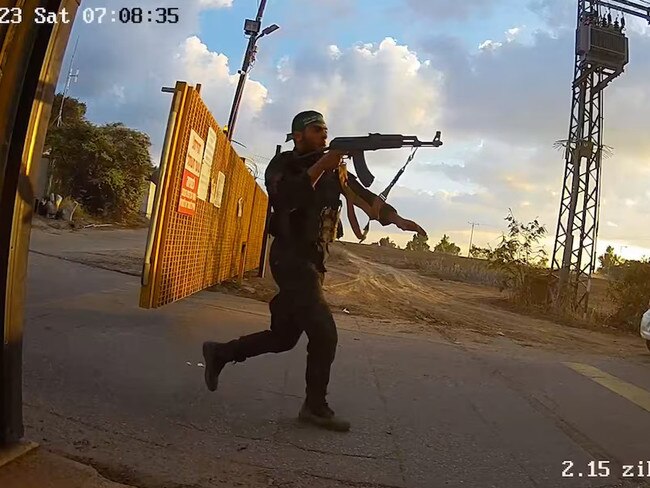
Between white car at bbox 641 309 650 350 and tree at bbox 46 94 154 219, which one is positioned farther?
tree at bbox 46 94 154 219

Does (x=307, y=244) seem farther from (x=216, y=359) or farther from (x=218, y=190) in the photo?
(x=218, y=190)

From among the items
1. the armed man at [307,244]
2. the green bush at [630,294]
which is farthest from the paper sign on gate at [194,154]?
the green bush at [630,294]

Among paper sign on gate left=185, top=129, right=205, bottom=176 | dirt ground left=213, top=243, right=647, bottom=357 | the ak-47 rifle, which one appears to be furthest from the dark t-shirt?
dirt ground left=213, top=243, right=647, bottom=357

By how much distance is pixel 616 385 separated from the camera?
5516mm

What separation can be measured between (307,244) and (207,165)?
319cm

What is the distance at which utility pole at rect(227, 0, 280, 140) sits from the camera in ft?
50.8

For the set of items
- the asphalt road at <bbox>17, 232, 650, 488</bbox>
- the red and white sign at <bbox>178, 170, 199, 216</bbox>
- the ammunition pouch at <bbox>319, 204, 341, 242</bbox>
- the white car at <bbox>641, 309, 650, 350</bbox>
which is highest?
the red and white sign at <bbox>178, 170, 199, 216</bbox>

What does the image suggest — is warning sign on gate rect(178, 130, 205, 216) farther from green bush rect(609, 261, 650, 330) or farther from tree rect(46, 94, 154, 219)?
tree rect(46, 94, 154, 219)

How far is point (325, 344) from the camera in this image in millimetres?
3457

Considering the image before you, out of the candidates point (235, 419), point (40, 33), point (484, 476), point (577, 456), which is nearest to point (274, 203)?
point (235, 419)

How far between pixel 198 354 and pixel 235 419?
158 cm

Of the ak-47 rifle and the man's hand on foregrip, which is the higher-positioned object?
the ak-47 rifle

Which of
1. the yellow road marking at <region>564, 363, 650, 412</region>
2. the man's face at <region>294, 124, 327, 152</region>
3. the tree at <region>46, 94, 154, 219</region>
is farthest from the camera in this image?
the tree at <region>46, 94, 154, 219</region>

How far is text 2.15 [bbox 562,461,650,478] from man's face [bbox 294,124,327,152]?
7.26 feet
